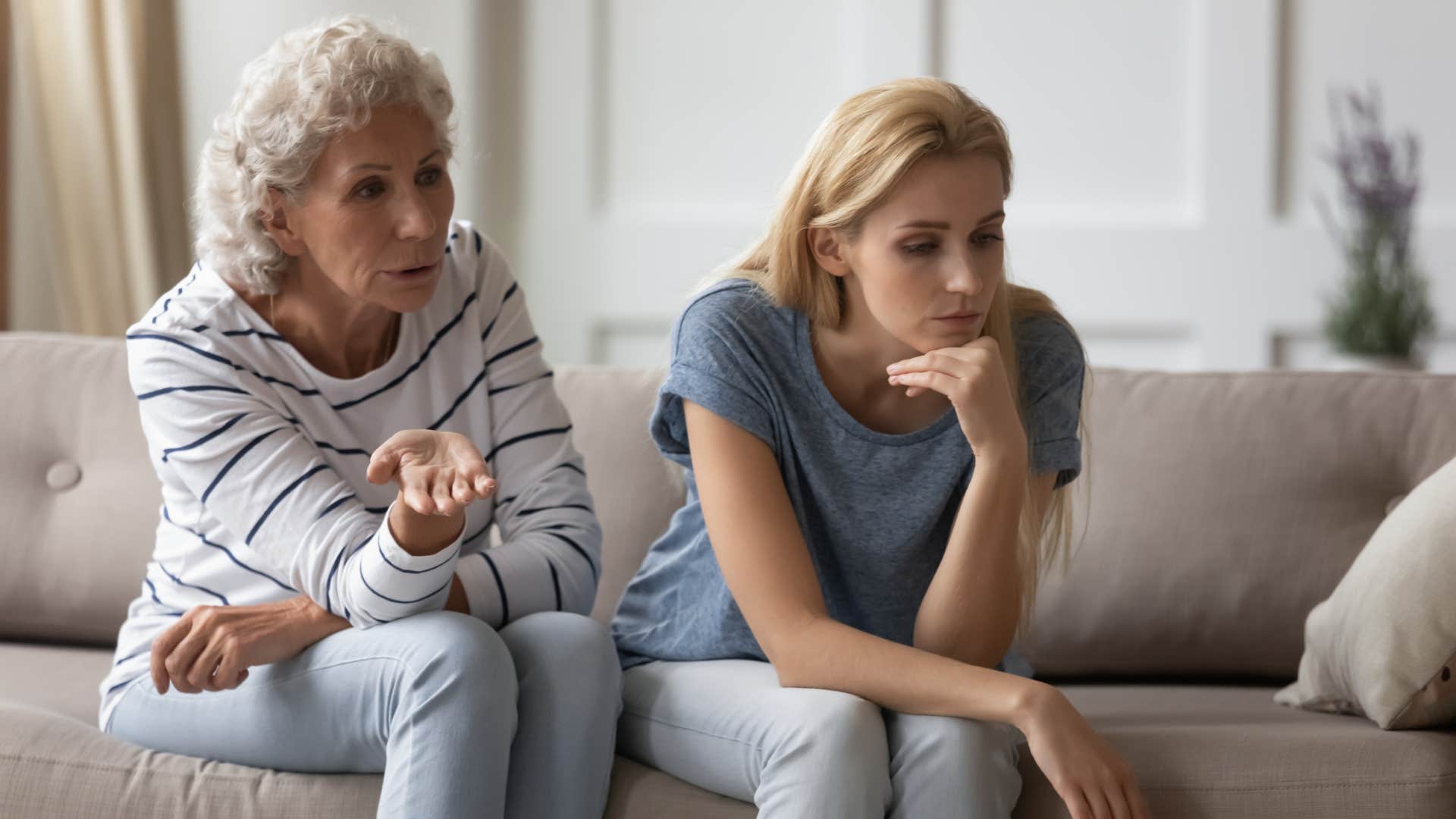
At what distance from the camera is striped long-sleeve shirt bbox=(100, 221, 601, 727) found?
4.31 feet

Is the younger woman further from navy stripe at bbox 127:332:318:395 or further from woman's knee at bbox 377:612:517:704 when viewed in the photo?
navy stripe at bbox 127:332:318:395

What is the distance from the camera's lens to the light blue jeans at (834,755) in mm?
1146

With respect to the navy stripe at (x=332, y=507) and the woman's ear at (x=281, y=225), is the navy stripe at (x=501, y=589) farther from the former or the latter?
the woman's ear at (x=281, y=225)

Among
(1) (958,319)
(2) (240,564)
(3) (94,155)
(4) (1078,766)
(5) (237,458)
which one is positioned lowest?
(4) (1078,766)

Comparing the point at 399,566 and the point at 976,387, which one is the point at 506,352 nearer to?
the point at 399,566

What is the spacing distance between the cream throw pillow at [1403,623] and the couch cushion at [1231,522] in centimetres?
20

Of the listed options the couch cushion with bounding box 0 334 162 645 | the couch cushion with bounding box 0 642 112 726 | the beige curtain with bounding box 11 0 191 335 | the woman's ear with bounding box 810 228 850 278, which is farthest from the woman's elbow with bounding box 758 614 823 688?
the beige curtain with bounding box 11 0 191 335

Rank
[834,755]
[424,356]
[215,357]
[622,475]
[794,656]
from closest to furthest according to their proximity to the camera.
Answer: [834,755]
[794,656]
[215,357]
[424,356]
[622,475]

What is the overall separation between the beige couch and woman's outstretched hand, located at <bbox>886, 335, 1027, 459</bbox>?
11.5 inches

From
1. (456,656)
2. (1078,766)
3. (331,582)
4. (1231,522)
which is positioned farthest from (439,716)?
(1231,522)

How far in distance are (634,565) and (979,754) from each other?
67cm

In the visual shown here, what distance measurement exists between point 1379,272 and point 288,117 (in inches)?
77.8

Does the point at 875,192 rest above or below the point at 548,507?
above

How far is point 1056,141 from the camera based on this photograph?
295 centimetres
